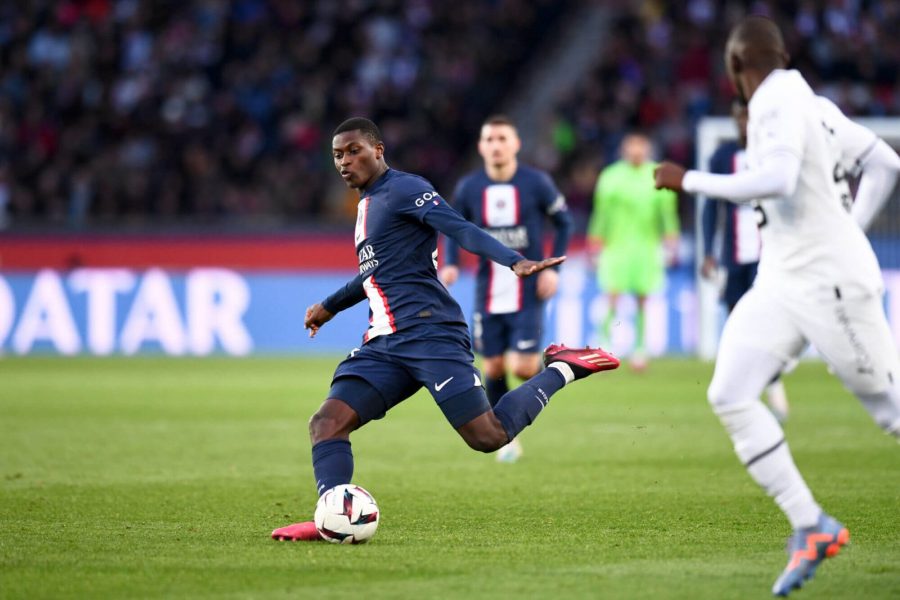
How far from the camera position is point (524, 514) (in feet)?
25.4

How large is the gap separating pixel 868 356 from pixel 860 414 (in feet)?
27.3

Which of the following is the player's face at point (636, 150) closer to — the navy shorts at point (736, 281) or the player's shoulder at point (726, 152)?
the player's shoulder at point (726, 152)

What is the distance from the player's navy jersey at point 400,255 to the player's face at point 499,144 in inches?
137

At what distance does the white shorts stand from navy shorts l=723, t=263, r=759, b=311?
6841 mm

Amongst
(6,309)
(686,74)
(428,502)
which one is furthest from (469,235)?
(686,74)

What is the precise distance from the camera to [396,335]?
7.11 m

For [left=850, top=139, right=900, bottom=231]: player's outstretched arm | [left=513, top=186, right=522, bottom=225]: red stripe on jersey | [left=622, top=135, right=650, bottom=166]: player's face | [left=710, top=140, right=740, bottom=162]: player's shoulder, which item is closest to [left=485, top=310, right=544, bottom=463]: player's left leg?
[left=513, top=186, right=522, bottom=225]: red stripe on jersey

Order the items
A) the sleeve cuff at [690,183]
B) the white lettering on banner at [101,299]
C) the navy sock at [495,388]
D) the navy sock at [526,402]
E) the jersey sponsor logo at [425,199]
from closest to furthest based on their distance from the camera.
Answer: the sleeve cuff at [690,183], the jersey sponsor logo at [425,199], the navy sock at [526,402], the navy sock at [495,388], the white lettering on banner at [101,299]

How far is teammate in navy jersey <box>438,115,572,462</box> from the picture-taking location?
10672 millimetres

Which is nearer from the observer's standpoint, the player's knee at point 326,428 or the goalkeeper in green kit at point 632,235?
the player's knee at point 326,428

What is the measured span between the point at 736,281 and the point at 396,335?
19.5 ft

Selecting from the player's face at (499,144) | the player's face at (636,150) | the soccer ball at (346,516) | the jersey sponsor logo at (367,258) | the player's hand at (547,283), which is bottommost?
the soccer ball at (346,516)

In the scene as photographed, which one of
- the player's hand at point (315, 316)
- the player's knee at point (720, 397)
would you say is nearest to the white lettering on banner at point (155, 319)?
the player's hand at point (315, 316)

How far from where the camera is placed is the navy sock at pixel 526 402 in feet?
23.7
